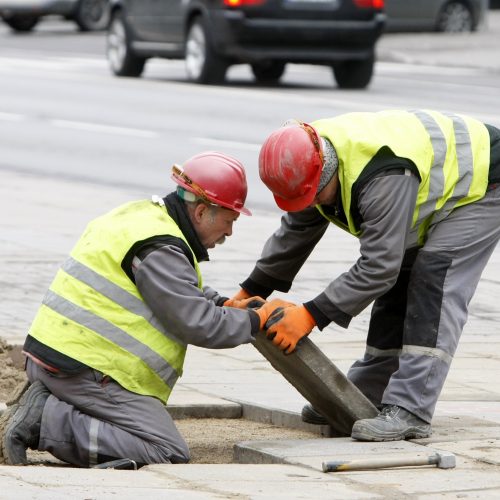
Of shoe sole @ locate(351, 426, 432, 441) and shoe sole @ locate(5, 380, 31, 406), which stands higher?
shoe sole @ locate(351, 426, 432, 441)

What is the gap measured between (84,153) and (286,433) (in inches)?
388

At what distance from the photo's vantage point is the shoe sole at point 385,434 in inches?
234

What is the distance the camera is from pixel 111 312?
579cm

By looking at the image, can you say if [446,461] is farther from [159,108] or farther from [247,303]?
[159,108]

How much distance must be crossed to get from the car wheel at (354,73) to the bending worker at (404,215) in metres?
15.9

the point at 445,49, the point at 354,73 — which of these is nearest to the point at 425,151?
the point at 354,73

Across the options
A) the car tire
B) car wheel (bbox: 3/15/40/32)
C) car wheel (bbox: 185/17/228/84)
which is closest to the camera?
car wheel (bbox: 185/17/228/84)

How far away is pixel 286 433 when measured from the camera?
6.52m

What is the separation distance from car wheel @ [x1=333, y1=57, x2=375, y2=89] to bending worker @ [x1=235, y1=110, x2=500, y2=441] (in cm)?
1593

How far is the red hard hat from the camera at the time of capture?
230 inches

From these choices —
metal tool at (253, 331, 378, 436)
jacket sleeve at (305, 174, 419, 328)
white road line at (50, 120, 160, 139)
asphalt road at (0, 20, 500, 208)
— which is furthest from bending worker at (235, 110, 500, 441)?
white road line at (50, 120, 160, 139)

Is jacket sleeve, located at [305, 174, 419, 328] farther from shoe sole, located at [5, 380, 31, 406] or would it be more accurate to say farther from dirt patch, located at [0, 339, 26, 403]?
dirt patch, located at [0, 339, 26, 403]

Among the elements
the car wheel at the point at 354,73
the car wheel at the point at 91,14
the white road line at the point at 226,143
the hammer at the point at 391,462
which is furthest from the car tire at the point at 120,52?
the hammer at the point at 391,462

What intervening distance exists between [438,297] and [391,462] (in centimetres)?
88
